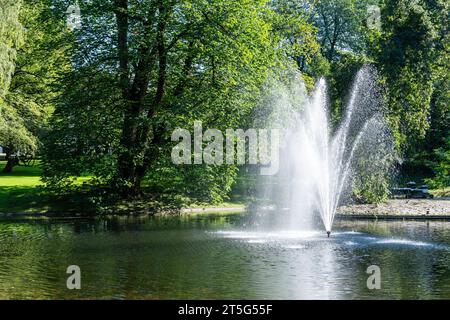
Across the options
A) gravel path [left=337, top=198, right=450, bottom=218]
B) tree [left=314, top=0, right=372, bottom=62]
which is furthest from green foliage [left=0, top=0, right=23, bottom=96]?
tree [left=314, top=0, right=372, bottom=62]

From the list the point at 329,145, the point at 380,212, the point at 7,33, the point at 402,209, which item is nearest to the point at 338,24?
the point at 329,145

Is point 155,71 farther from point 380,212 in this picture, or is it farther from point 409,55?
point 409,55

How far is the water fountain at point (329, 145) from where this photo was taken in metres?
32.6

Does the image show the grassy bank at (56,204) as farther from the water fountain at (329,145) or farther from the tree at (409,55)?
the tree at (409,55)

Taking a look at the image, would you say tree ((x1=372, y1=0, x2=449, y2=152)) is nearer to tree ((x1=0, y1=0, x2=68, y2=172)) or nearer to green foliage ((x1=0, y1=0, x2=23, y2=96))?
tree ((x1=0, y1=0, x2=68, y2=172))

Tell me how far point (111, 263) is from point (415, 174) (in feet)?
134

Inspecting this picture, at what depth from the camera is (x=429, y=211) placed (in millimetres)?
29453

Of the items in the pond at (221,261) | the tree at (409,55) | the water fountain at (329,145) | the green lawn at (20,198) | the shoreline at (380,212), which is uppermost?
the tree at (409,55)

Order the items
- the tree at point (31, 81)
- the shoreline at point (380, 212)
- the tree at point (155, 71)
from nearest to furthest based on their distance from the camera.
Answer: the shoreline at point (380, 212)
the tree at point (155, 71)
the tree at point (31, 81)

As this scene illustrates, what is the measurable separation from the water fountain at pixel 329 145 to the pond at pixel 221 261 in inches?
273

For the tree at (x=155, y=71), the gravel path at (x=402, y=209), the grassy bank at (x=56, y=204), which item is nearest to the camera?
the gravel path at (x=402, y=209)

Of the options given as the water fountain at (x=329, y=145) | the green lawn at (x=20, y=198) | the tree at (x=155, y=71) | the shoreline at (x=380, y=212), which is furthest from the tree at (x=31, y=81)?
the water fountain at (x=329, y=145)
